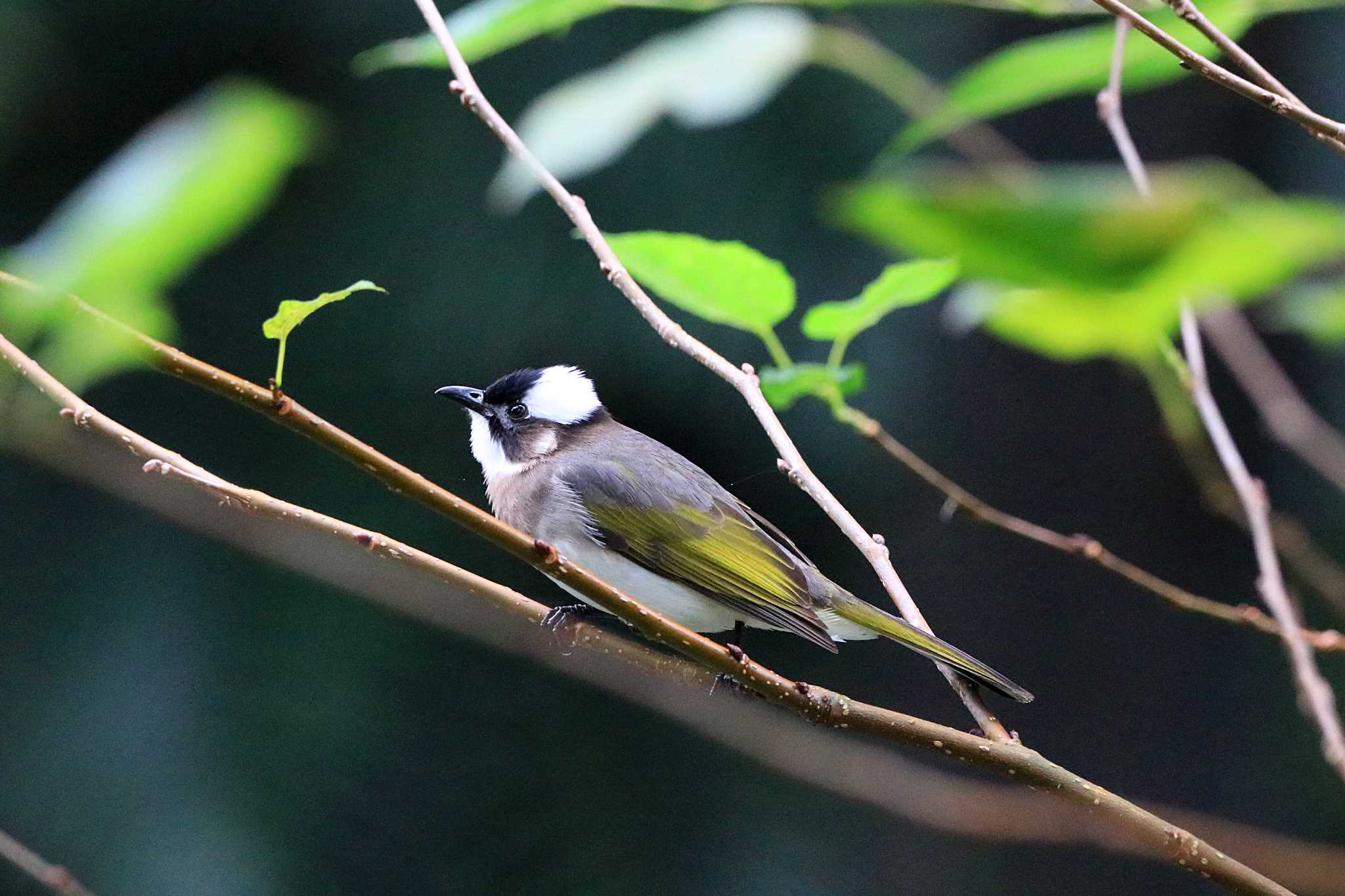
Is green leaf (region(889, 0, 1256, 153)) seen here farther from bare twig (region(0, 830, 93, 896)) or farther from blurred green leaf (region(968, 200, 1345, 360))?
bare twig (region(0, 830, 93, 896))

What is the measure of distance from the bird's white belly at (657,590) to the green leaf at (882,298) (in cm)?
34

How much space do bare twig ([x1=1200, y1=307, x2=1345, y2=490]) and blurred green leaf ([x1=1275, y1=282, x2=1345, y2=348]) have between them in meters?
0.08

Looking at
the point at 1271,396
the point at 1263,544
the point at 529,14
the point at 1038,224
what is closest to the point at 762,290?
the point at 529,14

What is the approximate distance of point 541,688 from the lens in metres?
1.87

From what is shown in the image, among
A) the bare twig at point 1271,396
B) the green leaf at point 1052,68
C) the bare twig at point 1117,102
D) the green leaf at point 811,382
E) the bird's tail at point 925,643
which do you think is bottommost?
the bird's tail at point 925,643

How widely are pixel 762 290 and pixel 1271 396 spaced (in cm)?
87

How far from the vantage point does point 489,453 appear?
52.9 inches

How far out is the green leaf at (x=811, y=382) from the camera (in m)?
0.77

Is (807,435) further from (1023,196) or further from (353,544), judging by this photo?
(1023,196)

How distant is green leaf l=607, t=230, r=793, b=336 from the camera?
2.37 feet

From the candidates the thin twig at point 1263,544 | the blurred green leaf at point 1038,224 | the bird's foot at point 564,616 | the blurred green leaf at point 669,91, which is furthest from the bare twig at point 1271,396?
the blurred green leaf at point 1038,224

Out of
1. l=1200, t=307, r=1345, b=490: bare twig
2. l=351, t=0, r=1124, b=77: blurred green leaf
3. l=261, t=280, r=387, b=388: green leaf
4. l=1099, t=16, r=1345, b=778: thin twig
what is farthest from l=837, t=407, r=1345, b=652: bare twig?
l=261, t=280, r=387, b=388: green leaf

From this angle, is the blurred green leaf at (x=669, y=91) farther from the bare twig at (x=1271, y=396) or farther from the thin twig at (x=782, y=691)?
the bare twig at (x=1271, y=396)

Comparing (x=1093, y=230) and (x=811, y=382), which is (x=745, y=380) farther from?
(x=1093, y=230)
